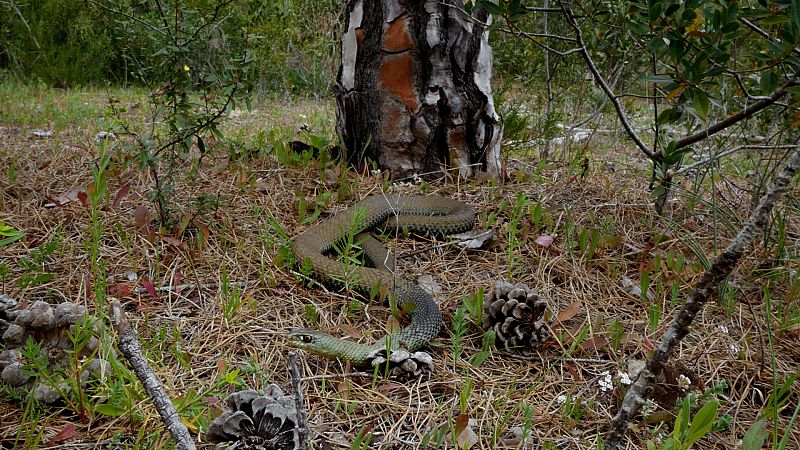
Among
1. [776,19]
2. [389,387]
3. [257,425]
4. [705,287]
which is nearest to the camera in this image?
[705,287]

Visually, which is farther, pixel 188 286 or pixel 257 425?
pixel 188 286

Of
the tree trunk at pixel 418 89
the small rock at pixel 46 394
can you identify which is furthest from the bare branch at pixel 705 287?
the tree trunk at pixel 418 89

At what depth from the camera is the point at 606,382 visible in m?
1.81

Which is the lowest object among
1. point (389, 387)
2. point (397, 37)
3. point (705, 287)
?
point (389, 387)

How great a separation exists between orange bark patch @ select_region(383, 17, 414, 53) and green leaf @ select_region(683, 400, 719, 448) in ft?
8.59

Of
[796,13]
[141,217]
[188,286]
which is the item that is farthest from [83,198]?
[796,13]

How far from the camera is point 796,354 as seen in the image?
2.06 m

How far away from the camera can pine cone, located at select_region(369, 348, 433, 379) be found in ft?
6.08

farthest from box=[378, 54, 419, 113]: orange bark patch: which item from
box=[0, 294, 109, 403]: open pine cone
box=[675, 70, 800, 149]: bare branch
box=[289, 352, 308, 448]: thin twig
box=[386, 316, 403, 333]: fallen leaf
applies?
box=[289, 352, 308, 448]: thin twig

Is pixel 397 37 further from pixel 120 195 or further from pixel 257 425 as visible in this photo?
pixel 257 425

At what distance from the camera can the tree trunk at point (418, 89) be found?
3.36 m

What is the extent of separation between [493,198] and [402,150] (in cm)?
67

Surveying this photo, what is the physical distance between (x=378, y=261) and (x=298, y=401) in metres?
1.51

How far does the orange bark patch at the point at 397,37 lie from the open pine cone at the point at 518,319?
1.88 meters
